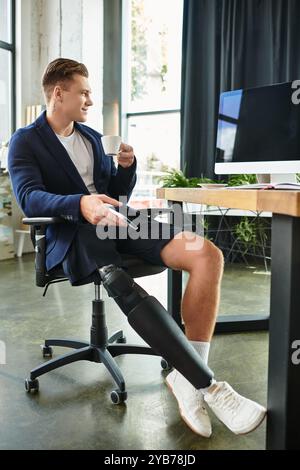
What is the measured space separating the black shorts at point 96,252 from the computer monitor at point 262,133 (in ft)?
1.90

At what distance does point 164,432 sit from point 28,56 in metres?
4.49

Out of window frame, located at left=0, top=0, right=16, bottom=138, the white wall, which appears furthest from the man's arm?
window frame, located at left=0, top=0, right=16, bottom=138

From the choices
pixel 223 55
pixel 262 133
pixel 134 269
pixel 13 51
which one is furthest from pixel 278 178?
pixel 13 51

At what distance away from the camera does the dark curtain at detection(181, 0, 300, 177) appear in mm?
4059

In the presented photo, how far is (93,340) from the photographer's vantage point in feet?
5.79

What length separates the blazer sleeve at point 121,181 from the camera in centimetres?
191

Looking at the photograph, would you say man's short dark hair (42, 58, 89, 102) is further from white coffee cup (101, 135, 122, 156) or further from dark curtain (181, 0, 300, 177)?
dark curtain (181, 0, 300, 177)

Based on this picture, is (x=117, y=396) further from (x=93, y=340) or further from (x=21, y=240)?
(x=21, y=240)

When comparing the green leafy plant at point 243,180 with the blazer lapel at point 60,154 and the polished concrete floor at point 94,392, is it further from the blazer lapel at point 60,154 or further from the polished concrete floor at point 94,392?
the blazer lapel at point 60,154

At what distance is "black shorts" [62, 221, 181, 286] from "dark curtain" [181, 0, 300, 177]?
9.69 ft

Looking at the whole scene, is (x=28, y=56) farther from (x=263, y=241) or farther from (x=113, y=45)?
(x=263, y=241)

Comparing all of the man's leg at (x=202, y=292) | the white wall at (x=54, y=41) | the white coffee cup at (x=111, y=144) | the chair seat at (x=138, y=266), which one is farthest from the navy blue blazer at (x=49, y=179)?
the white wall at (x=54, y=41)

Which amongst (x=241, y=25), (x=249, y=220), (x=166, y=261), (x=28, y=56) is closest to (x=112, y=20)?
(x=28, y=56)

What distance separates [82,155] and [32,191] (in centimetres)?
34
